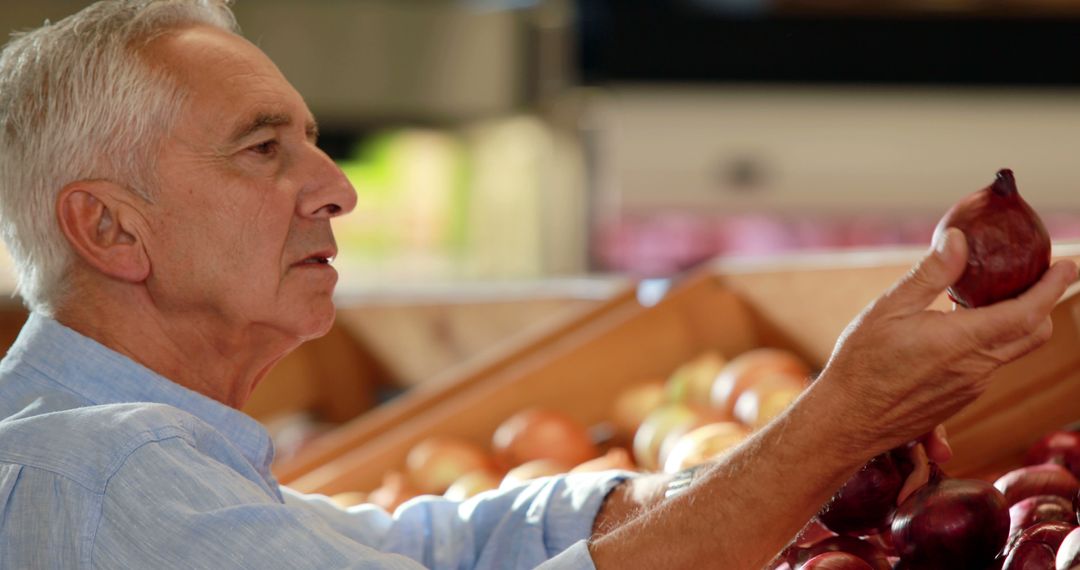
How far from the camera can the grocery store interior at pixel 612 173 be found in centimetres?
239

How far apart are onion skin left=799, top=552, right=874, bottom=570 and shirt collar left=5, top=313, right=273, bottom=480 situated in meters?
0.59

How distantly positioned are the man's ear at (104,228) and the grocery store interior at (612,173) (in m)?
0.93

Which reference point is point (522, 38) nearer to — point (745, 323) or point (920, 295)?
point (745, 323)

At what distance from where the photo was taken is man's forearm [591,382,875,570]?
95cm

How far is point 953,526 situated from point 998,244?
26 cm

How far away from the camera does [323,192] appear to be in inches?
53.5

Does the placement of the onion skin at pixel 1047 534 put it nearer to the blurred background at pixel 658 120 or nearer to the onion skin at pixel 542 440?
the onion skin at pixel 542 440

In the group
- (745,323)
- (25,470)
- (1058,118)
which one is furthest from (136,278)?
(1058,118)

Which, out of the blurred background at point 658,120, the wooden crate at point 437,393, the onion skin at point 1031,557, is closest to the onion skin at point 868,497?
the onion skin at point 1031,557

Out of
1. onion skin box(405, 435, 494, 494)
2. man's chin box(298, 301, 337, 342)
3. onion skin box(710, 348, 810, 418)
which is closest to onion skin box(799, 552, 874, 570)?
man's chin box(298, 301, 337, 342)

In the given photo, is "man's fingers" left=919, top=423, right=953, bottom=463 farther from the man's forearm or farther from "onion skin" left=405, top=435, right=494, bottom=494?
"onion skin" left=405, top=435, right=494, bottom=494

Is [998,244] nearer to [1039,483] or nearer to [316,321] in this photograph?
[1039,483]

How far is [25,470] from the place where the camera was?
1.08 m

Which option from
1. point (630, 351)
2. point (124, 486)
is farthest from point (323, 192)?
point (630, 351)
